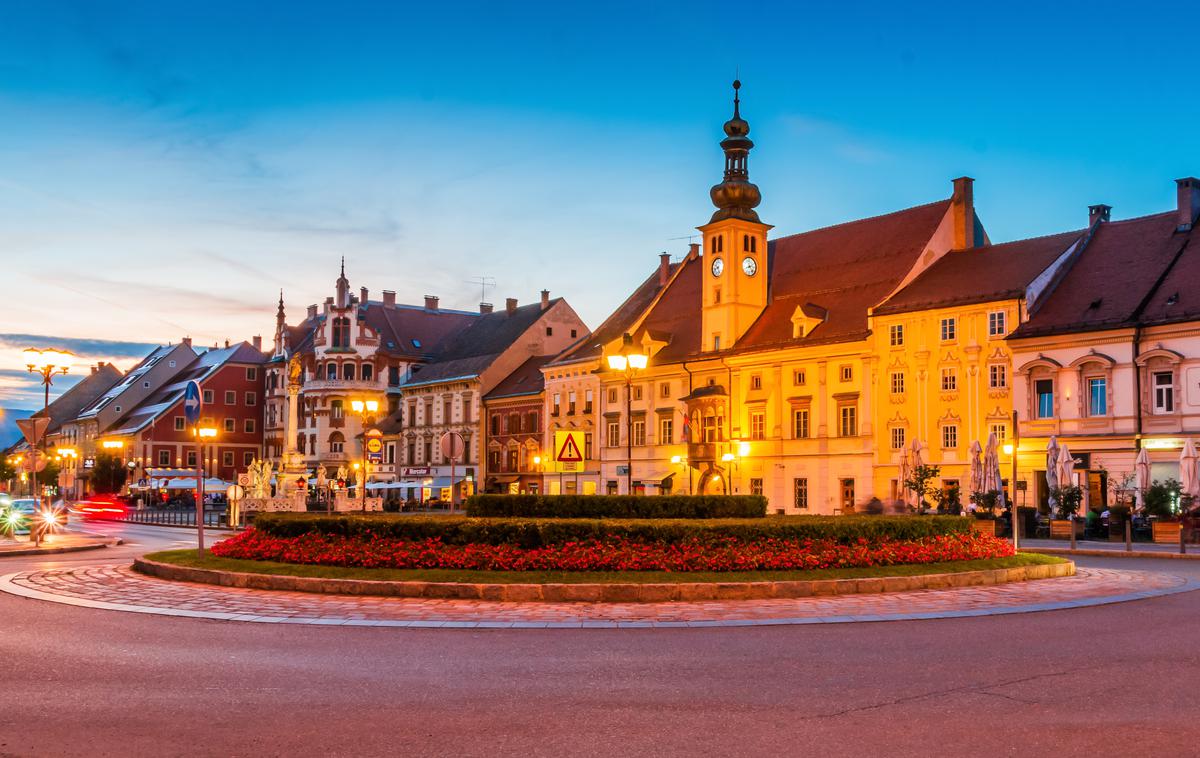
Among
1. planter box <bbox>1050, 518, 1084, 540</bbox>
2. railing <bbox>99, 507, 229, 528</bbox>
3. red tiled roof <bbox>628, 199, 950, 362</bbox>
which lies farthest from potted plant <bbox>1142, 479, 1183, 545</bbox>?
railing <bbox>99, 507, 229, 528</bbox>

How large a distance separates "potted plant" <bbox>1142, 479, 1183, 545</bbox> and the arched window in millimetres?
72054

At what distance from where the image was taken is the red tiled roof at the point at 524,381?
83.2 metres

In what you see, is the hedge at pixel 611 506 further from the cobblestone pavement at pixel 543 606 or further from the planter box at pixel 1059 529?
the planter box at pixel 1059 529

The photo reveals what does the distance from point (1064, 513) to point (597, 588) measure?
99.5ft

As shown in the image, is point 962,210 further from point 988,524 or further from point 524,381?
point 524,381

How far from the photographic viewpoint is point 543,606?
56.0 feet

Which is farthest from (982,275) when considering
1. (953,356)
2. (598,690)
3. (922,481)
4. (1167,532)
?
(598,690)

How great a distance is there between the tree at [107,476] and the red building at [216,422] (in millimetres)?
3118

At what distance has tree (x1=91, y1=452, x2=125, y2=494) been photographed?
103875mm

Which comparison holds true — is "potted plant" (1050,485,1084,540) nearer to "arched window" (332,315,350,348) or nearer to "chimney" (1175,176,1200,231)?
"chimney" (1175,176,1200,231)

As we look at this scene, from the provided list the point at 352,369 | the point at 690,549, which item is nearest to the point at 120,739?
the point at 690,549

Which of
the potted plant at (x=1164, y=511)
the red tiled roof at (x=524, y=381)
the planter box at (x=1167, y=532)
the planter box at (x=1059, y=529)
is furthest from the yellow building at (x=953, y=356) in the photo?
the red tiled roof at (x=524, y=381)

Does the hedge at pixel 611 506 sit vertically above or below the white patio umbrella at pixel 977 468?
below

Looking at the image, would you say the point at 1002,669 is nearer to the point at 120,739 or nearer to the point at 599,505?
the point at 120,739
